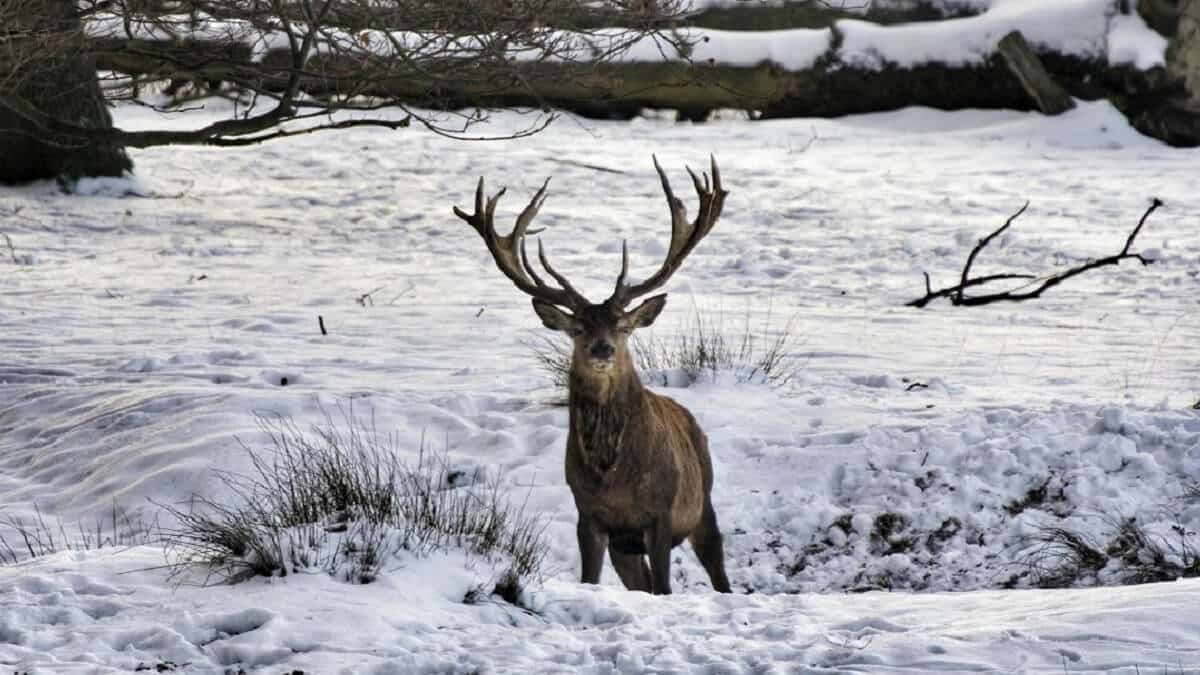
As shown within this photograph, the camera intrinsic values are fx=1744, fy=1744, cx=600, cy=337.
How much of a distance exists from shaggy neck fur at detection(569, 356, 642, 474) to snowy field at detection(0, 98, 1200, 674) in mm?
875

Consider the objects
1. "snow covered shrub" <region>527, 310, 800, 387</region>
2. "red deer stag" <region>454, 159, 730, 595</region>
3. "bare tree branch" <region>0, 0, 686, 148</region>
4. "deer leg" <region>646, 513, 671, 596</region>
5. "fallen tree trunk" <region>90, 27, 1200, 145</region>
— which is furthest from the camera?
"fallen tree trunk" <region>90, 27, 1200, 145</region>

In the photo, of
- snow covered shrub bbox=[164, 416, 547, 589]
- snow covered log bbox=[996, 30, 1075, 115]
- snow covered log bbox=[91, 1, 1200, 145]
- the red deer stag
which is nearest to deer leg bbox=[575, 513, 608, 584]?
the red deer stag

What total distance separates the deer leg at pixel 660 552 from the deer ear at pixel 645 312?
0.80 m

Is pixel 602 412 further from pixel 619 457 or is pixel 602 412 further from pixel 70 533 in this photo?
pixel 70 533

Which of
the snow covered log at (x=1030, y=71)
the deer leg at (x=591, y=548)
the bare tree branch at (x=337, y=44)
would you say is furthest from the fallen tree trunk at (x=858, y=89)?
the deer leg at (x=591, y=548)

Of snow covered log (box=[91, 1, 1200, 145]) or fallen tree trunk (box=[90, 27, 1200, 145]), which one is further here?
snow covered log (box=[91, 1, 1200, 145])

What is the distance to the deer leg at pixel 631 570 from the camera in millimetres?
7152

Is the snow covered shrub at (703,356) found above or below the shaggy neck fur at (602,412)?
below

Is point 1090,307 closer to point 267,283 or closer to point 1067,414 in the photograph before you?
point 1067,414

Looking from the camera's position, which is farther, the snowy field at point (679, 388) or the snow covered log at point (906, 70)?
the snow covered log at point (906, 70)

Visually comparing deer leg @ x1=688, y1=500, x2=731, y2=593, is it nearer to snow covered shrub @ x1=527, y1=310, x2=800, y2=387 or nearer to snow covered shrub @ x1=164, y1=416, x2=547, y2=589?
snow covered shrub @ x1=164, y1=416, x2=547, y2=589

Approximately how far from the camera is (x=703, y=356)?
32.8ft

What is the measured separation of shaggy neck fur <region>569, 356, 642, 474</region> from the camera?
22.5 ft

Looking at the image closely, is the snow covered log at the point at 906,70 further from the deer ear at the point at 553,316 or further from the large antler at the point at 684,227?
the deer ear at the point at 553,316
